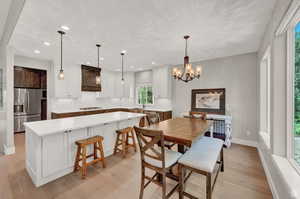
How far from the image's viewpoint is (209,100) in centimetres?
437

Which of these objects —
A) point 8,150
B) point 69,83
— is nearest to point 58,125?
point 8,150

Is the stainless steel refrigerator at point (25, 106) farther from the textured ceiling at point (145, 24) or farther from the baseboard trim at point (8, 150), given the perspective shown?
the textured ceiling at point (145, 24)

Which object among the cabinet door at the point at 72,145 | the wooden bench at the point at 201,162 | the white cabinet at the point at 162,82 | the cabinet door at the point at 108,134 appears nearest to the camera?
the wooden bench at the point at 201,162

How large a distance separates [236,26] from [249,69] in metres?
2.00

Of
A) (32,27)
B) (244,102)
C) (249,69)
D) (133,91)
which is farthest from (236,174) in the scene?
(133,91)

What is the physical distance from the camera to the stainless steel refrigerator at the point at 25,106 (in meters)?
4.65

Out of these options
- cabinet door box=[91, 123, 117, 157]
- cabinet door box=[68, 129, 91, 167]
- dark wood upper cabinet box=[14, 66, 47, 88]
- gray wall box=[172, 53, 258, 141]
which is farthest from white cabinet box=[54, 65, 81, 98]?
gray wall box=[172, 53, 258, 141]

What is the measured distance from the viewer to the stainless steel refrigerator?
4.65 m

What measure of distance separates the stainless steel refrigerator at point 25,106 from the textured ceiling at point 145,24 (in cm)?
217

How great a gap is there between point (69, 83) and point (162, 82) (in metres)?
3.65

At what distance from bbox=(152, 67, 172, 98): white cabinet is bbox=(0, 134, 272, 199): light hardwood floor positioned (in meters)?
3.15

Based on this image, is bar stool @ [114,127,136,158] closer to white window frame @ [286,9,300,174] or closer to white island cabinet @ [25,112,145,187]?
white island cabinet @ [25,112,145,187]

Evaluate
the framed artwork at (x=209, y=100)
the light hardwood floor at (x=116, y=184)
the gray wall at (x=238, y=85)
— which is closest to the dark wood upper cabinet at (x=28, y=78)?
the light hardwood floor at (x=116, y=184)

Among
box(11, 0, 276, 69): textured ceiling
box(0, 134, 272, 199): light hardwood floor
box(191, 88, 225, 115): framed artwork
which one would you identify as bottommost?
box(0, 134, 272, 199): light hardwood floor
